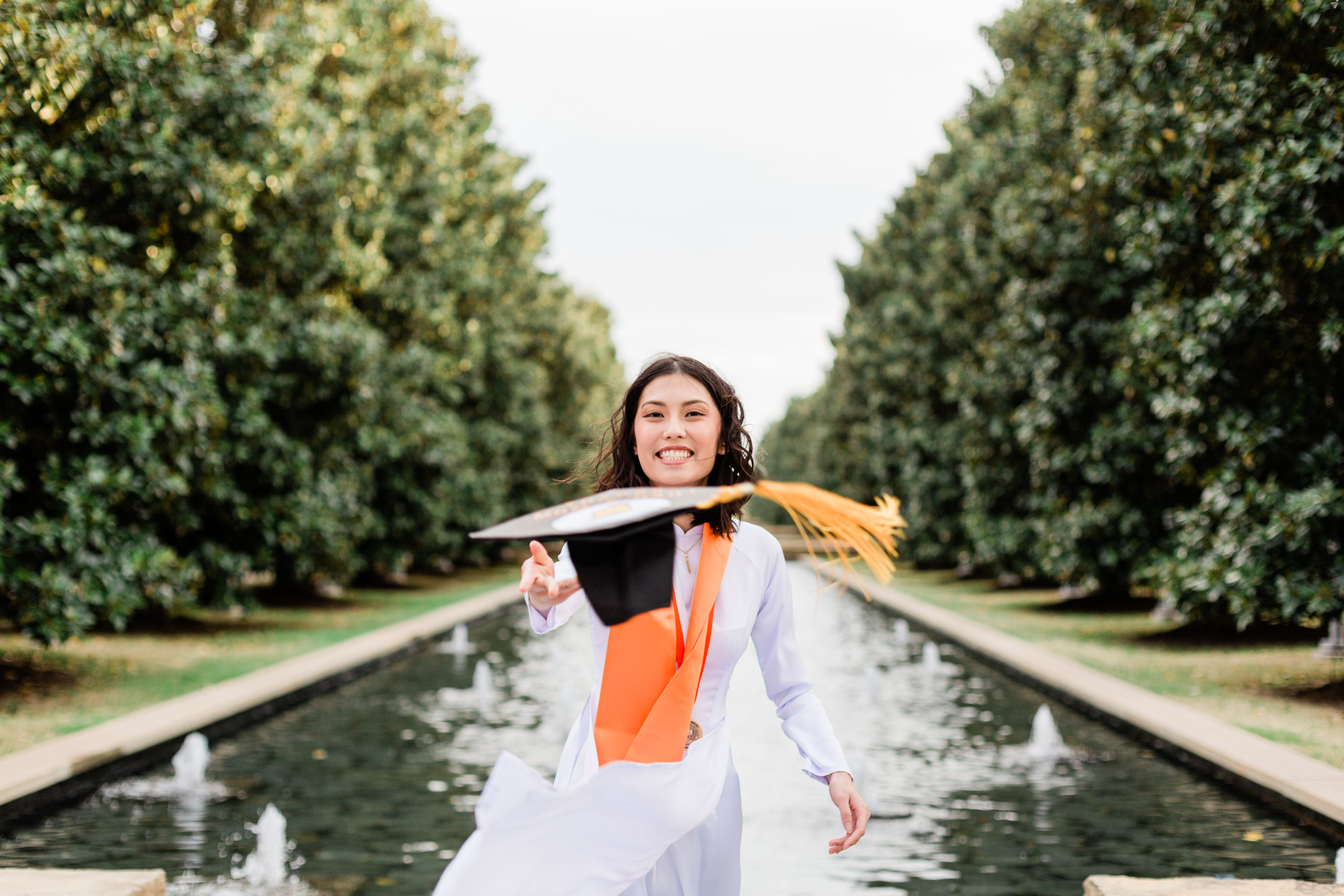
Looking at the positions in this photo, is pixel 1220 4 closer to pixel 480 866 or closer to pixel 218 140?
pixel 218 140

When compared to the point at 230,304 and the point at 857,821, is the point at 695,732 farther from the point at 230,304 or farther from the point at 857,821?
the point at 230,304

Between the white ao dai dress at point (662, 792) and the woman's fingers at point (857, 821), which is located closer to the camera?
the white ao dai dress at point (662, 792)

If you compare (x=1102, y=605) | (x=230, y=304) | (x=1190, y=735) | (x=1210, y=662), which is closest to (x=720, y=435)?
(x=1190, y=735)

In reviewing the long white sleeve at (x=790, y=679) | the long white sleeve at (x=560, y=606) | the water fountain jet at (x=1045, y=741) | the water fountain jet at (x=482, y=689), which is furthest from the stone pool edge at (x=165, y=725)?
the water fountain jet at (x=1045, y=741)

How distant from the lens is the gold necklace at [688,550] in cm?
278

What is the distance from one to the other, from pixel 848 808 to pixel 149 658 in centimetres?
1350

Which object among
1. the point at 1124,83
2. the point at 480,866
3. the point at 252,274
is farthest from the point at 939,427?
the point at 480,866

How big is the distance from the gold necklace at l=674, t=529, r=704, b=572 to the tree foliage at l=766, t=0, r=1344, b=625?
8.90 metres

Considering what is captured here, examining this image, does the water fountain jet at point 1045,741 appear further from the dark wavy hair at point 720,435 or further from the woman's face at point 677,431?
the woman's face at point 677,431

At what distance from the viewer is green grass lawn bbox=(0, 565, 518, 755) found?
1048 centimetres

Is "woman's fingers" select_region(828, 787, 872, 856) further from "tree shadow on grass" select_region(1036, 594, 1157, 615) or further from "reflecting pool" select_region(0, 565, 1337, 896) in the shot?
"tree shadow on grass" select_region(1036, 594, 1157, 615)

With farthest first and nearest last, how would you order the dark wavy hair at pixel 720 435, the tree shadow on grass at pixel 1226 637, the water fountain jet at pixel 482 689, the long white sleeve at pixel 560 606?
the tree shadow on grass at pixel 1226 637 < the water fountain jet at pixel 482 689 < the dark wavy hair at pixel 720 435 < the long white sleeve at pixel 560 606

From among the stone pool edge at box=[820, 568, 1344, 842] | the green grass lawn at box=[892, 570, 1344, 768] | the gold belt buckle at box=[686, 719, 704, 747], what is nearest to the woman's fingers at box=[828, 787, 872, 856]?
the gold belt buckle at box=[686, 719, 704, 747]

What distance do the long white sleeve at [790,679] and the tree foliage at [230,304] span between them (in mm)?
9407
